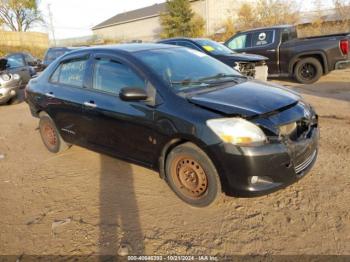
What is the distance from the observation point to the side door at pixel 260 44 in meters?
10.6

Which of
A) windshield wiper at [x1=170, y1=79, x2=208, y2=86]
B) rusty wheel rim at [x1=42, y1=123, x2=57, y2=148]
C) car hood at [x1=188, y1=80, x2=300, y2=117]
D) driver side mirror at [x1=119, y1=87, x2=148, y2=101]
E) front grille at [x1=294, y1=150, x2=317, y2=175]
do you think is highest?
windshield wiper at [x1=170, y1=79, x2=208, y2=86]

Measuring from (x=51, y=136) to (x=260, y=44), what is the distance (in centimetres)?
804

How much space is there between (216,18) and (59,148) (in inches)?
1566

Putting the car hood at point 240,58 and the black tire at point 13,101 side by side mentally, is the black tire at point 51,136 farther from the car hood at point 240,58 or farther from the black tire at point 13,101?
the black tire at point 13,101

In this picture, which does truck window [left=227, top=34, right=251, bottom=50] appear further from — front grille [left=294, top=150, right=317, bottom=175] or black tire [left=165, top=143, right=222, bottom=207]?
black tire [left=165, top=143, right=222, bottom=207]

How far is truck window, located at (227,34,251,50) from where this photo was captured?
11.3m

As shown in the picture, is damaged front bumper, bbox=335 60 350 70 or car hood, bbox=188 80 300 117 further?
damaged front bumper, bbox=335 60 350 70

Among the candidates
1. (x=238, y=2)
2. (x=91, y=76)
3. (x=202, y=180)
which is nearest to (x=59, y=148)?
(x=91, y=76)

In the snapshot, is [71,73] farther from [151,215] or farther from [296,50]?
[296,50]

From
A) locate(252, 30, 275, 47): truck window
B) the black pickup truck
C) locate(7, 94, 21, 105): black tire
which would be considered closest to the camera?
the black pickup truck

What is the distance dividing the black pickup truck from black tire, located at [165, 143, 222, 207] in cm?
793

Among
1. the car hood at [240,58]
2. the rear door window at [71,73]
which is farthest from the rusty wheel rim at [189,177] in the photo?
the car hood at [240,58]

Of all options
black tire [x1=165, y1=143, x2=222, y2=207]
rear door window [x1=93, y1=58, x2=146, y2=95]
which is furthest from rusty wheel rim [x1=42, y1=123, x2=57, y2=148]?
black tire [x1=165, y1=143, x2=222, y2=207]

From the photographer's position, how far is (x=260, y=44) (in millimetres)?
10945
